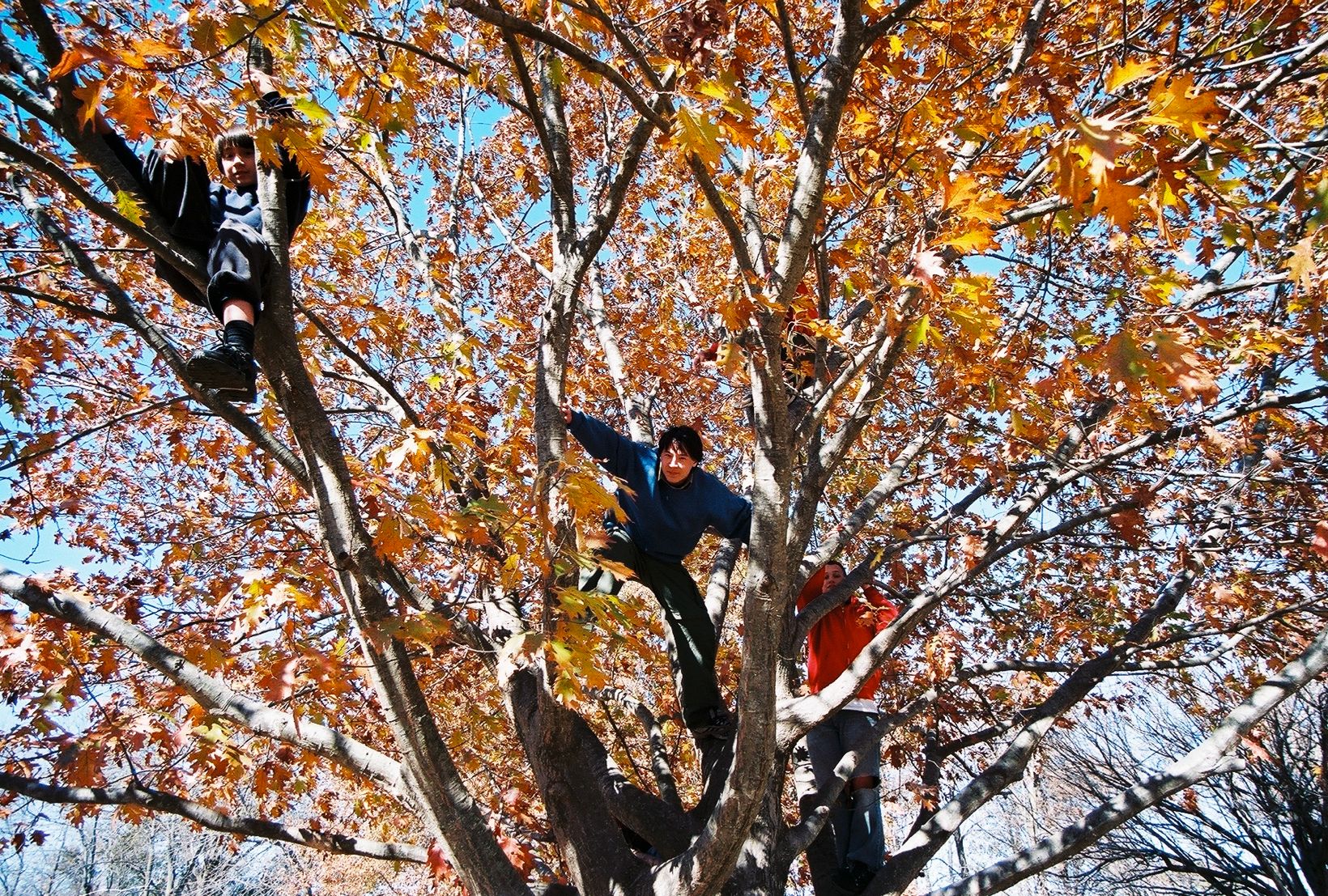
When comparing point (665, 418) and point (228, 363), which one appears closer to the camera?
point (228, 363)

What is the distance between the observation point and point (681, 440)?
3.97m

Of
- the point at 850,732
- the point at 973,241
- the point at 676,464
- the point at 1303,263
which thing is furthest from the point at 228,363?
the point at 850,732

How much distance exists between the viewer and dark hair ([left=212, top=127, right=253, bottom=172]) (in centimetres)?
308

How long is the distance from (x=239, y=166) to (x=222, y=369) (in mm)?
1160

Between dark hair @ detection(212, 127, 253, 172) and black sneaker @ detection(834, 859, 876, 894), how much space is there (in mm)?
4256

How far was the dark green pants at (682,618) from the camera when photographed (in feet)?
12.6

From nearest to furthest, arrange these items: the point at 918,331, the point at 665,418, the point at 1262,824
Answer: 1. the point at 918,331
2. the point at 665,418
3. the point at 1262,824

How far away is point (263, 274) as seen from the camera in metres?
Result: 2.75

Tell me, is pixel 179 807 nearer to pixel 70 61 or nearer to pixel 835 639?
pixel 70 61

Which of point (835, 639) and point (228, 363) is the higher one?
point (228, 363)

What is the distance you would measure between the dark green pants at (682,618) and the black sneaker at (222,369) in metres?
1.72

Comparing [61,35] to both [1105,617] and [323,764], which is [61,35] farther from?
[1105,617]

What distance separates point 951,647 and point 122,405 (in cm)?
549

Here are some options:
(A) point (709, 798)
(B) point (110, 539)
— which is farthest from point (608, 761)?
(B) point (110, 539)
